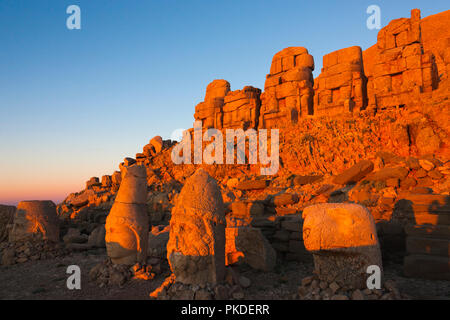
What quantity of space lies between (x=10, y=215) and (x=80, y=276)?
6.25m

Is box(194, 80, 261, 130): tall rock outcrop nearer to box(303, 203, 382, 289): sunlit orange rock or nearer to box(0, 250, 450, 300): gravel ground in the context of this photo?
box(0, 250, 450, 300): gravel ground

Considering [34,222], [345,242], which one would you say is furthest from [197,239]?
[34,222]

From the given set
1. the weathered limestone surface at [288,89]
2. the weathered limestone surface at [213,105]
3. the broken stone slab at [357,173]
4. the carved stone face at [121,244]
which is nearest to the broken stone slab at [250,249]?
the carved stone face at [121,244]

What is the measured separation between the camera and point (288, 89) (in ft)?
61.0

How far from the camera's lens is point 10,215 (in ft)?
35.7

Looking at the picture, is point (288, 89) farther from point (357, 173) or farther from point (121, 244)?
point (121, 244)

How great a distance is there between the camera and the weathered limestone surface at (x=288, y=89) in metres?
17.9

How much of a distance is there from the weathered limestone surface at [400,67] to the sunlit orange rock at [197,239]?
1238cm

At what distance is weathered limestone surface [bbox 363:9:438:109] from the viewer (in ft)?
44.9

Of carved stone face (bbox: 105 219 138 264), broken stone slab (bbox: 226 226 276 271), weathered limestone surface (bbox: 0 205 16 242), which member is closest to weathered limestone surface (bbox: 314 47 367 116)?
broken stone slab (bbox: 226 226 276 271)

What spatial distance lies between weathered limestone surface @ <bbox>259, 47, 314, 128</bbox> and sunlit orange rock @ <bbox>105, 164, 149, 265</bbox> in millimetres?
12444

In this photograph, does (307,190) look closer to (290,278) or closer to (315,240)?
(290,278)

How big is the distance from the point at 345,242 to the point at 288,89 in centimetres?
1548

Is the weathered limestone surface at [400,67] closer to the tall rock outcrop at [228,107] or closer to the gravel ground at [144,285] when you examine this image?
the tall rock outcrop at [228,107]
